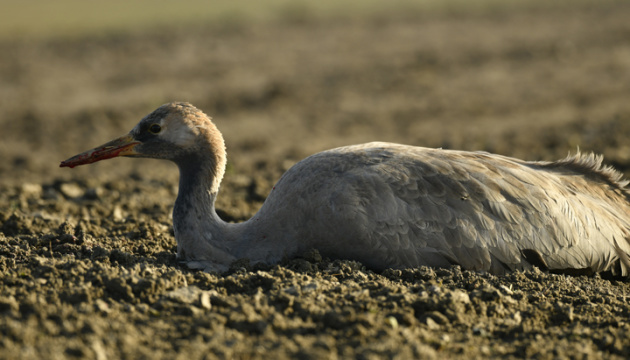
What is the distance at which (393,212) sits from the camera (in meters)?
5.46

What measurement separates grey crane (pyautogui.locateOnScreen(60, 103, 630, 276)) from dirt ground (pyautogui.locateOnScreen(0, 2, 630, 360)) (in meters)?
0.22

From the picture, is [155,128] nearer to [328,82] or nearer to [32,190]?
[32,190]

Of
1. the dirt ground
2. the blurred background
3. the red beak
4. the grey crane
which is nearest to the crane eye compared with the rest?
the grey crane

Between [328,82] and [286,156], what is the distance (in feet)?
16.9

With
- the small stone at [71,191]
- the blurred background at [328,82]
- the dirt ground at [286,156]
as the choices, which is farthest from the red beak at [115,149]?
the blurred background at [328,82]

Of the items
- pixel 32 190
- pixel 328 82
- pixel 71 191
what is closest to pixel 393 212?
pixel 71 191

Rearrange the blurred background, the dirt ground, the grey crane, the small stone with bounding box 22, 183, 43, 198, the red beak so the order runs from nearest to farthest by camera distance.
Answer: the dirt ground, the grey crane, the red beak, the small stone with bounding box 22, 183, 43, 198, the blurred background

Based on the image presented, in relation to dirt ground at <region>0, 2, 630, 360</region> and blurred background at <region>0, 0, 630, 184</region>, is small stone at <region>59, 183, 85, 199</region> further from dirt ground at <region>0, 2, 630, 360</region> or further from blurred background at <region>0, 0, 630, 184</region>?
blurred background at <region>0, 0, 630, 184</region>

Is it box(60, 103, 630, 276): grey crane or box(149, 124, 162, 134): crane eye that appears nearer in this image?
box(60, 103, 630, 276): grey crane

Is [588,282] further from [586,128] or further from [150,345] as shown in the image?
[586,128]

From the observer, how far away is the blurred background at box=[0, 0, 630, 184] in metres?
12.1

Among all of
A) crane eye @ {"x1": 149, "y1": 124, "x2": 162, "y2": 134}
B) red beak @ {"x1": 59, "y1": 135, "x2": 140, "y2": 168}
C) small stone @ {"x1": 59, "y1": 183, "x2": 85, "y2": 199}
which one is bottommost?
small stone @ {"x1": 59, "y1": 183, "x2": 85, "y2": 199}

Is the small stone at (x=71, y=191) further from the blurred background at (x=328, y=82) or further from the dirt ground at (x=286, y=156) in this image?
the blurred background at (x=328, y=82)

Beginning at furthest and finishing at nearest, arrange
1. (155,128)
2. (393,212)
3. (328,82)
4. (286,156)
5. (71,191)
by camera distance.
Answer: (328,82), (286,156), (71,191), (155,128), (393,212)
